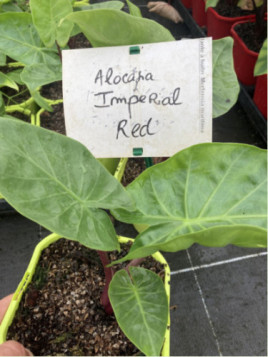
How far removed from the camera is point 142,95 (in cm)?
61

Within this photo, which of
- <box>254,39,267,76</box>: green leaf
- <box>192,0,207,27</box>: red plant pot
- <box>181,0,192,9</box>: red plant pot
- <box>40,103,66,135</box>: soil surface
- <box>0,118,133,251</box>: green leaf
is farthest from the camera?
<box>181,0,192,9</box>: red plant pot

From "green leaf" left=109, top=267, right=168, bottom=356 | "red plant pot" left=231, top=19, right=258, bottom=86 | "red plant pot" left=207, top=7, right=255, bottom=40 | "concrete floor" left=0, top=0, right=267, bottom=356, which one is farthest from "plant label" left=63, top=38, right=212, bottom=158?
"red plant pot" left=207, top=7, right=255, bottom=40

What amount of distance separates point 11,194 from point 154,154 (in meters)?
0.28

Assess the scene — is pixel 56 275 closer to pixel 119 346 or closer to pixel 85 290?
pixel 85 290

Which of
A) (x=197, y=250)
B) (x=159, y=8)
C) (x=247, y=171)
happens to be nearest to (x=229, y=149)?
(x=247, y=171)

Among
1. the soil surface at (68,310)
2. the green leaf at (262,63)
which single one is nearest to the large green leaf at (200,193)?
the soil surface at (68,310)

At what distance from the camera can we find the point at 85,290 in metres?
0.81

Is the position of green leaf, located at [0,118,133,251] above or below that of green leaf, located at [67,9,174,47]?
below

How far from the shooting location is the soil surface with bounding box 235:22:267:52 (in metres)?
1.42

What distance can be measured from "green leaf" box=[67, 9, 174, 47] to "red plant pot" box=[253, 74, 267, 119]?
0.78 meters

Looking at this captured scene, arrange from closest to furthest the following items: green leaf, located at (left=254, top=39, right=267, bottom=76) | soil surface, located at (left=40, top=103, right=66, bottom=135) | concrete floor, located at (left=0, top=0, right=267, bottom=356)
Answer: concrete floor, located at (left=0, top=0, right=267, bottom=356)
green leaf, located at (left=254, top=39, right=267, bottom=76)
soil surface, located at (left=40, top=103, right=66, bottom=135)

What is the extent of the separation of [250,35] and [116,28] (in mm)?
1099

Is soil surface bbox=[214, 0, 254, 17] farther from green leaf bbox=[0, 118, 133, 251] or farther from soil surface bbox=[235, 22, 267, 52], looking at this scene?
green leaf bbox=[0, 118, 133, 251]

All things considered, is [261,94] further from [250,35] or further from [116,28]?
[116,28]
